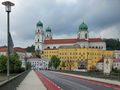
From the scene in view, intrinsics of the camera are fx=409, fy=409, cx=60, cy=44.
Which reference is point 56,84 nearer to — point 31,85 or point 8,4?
point 31,85

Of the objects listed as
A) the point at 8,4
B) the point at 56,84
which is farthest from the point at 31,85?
the point at 8,4

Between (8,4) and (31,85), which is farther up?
(8,4)

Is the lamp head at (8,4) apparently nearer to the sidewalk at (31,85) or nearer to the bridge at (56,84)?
the bridge at (56,84)

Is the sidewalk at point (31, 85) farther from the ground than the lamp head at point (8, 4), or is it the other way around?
the lamp head at point (8, 4)

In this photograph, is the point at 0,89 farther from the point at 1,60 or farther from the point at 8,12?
the point at 1,60

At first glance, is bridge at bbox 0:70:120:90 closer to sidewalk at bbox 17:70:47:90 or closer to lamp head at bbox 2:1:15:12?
sidewalk at bbox 17:70:47:90

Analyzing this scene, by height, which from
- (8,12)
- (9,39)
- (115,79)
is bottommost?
(115,79)

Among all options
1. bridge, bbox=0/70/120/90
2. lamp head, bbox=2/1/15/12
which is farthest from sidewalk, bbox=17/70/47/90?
lamp head, bbox=2/1/15/12

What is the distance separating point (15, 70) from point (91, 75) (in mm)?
32183

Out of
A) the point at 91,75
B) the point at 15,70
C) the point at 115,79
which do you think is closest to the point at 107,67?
the point at 115,79

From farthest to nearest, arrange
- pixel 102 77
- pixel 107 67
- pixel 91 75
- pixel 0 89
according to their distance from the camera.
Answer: pixel 91 75 < pixel 102 77 < pixel 107 67 < pixel 0 89

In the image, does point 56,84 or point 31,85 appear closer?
point 31,85

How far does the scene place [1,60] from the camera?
438 feet

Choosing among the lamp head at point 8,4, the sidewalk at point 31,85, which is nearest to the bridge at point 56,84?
the sidewalk at point 31,85
